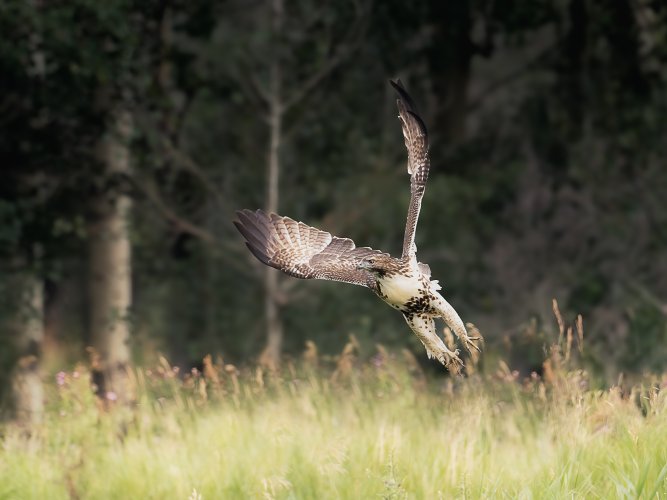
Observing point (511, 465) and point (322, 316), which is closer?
point (511, 465)

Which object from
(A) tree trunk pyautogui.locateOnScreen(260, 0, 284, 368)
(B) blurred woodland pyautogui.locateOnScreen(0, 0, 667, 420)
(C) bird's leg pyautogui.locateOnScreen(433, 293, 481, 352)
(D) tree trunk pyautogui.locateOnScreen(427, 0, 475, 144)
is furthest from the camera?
(D) tree trunk pyautogui.locateOnScreen(427, 0, 475, 144)

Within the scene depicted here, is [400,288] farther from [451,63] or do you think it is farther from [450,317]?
[451,63]

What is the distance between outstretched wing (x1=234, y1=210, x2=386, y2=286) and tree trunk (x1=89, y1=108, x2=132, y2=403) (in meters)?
6.14

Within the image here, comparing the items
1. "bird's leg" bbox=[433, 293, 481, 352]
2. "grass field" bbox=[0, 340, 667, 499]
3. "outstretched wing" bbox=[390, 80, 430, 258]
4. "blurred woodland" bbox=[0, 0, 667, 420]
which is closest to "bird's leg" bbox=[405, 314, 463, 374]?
"bird's leg" bbox=[433, 293, 481, 352]

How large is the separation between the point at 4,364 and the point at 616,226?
781 cm

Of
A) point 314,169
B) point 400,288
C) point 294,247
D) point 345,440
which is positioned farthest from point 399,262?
point 314,169

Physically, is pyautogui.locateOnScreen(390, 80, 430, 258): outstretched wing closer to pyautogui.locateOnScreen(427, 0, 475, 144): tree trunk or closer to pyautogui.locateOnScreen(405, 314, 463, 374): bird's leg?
pyautogui.locateOnScreen(405, 314, 463, 374): bird's leg

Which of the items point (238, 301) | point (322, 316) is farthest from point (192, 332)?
point (322, 316)

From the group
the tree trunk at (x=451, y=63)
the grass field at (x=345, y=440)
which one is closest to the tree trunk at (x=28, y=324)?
the grass field at (x=345, y=440)

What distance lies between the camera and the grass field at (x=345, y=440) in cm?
755

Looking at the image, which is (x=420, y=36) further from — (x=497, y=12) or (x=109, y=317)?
(x=109, y=317)

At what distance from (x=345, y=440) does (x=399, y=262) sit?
1206mm

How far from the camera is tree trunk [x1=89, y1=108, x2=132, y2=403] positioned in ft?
50.6

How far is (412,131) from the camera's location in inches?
320
